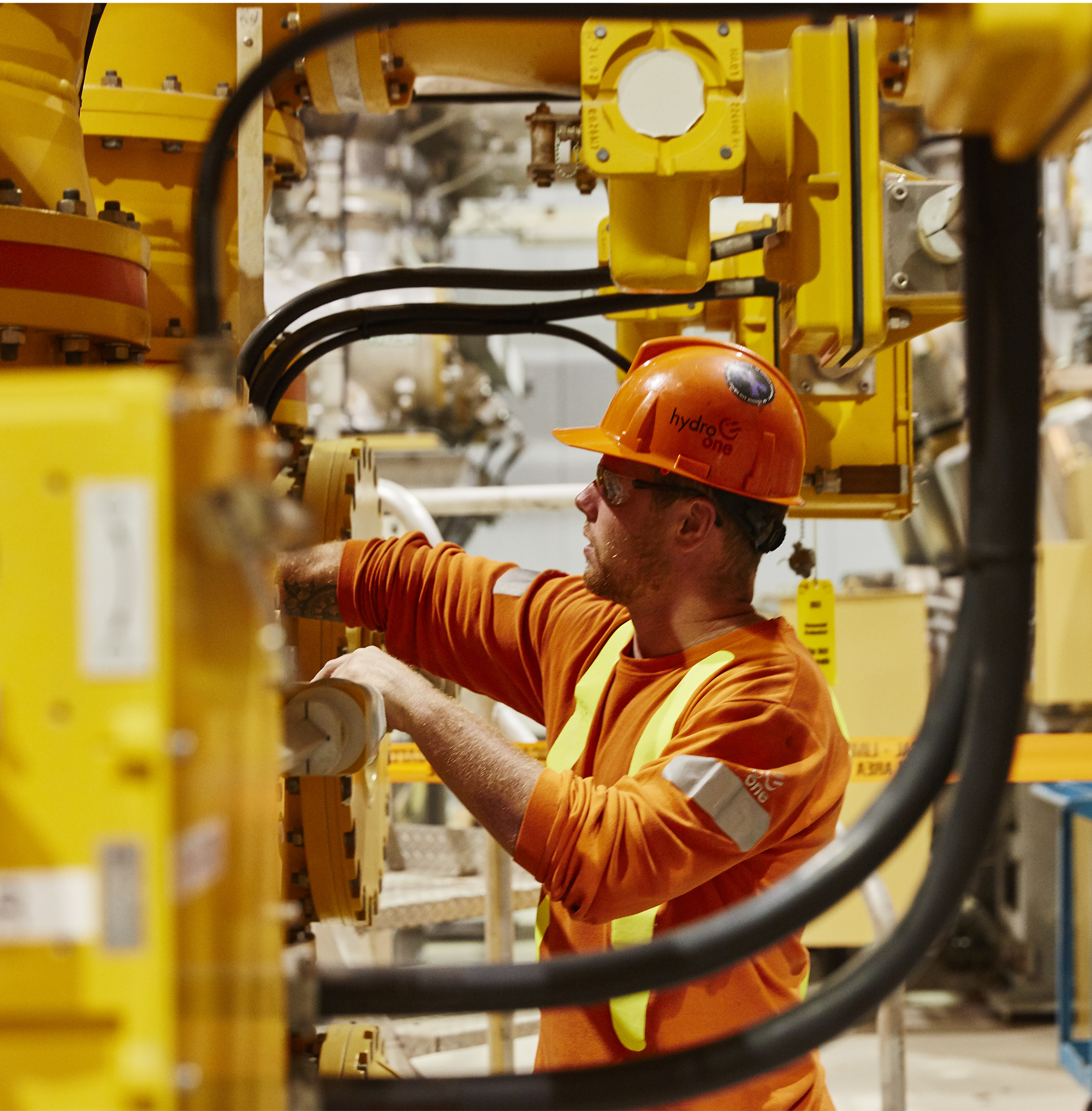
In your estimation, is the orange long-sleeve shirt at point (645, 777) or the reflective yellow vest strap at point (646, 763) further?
the reflective yellow vest strap at point (646, 763)

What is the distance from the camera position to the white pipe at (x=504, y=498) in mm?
3363

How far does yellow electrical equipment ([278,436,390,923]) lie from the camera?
166 cm

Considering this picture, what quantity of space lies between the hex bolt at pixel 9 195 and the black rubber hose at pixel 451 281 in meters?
0.56

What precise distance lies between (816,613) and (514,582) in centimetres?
93

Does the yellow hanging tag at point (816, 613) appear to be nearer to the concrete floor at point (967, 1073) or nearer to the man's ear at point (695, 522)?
the man's ear at point (695, 522)

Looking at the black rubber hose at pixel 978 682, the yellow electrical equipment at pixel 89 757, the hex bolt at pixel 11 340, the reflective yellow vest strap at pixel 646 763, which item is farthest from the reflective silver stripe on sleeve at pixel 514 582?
the yellow electrical equipment at pixel 89 757

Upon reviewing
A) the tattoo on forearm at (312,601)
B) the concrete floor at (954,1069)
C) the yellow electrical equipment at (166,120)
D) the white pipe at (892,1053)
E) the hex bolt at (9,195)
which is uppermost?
the yellow electrical equipment at (166,120)

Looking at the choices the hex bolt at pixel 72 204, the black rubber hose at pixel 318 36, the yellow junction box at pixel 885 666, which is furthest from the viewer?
the yellow junction box at pixel 885 666

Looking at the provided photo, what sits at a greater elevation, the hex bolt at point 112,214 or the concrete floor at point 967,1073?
the hex bolt at point 112,214

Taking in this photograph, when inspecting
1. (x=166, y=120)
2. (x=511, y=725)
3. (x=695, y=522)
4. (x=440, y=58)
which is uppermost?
(x=440, y=58)

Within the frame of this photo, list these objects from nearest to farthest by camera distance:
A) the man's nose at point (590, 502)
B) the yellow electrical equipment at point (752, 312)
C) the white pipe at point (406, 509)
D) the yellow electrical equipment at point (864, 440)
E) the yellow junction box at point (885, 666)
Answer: the man's nose at point (590, 502) < the yellow electrical equipment at point (864, 440) < the yellow electrical equipment at point (752, 312) < the white pipe at point (406, 509) < the yellow junction box at point (885, 666)

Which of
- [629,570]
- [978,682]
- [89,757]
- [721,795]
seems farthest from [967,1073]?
[89,757]

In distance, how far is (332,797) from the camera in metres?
1.65

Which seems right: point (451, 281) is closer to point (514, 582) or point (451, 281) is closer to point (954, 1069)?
point (514, 582)
